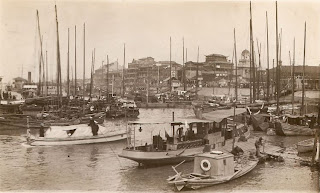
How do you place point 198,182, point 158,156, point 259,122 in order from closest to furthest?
point 198,182
point 158,156
point 259,122

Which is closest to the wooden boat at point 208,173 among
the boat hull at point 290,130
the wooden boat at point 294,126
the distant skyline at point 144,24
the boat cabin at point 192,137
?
the boat cabin at point 192,137

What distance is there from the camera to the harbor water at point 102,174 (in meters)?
7.27

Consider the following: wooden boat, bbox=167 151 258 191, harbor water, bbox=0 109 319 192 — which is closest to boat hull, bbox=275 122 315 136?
harbor water, bbox=0 109 319 192

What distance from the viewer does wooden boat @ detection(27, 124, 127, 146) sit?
35.0 ft

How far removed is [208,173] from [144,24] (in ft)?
11.2

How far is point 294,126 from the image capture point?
11.8 meters

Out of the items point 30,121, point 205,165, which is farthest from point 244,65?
point 205,165

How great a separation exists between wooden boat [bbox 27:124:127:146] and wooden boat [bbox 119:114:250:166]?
253cm

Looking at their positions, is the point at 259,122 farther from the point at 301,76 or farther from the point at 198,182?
the point at 198,182

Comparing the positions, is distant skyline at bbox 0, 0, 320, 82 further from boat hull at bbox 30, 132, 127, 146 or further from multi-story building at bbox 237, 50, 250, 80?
multi-story building at bbox 237, 50, 250, 80

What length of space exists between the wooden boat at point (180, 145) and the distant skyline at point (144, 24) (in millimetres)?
1943

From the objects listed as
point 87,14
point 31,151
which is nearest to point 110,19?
point 87,14

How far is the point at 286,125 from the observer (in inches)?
478

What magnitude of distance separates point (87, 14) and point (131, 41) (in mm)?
1247
